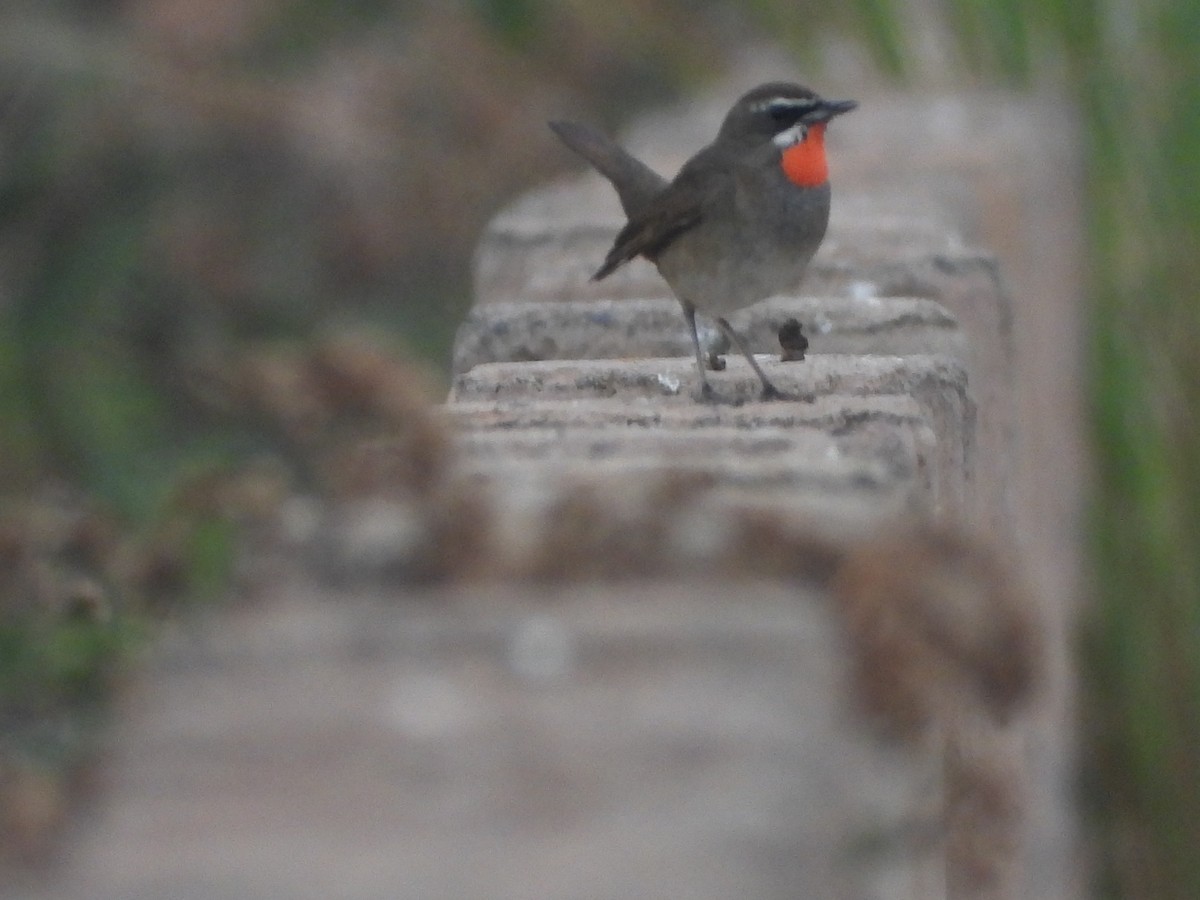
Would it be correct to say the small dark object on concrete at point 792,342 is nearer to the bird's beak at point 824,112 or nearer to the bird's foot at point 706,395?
the bird's foot at point 706,395

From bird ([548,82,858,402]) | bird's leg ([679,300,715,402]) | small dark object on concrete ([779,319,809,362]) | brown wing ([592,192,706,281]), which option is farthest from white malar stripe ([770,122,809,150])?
small dark object on concrete ([779,319,809,362])

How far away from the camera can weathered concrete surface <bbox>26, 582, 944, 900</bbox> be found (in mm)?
1279

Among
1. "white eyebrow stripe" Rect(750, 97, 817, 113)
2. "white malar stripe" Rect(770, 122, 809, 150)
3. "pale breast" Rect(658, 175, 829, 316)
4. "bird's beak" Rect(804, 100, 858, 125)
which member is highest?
"white eyebrow stripe" Rect(750, 97, 817, 113)

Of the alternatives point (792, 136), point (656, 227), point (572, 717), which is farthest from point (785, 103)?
point (572, 717)

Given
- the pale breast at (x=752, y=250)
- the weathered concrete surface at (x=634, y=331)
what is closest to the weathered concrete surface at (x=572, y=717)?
the weathered concrete surface at (x=634, y=331)

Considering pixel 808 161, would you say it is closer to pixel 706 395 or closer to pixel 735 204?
pixel 735 204

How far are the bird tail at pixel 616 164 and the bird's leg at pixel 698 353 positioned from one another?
0.37m

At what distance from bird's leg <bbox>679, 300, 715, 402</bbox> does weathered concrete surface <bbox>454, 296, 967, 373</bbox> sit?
3cm

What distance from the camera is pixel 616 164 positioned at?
3.65 m

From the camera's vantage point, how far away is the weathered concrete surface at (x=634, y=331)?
2.79 meters

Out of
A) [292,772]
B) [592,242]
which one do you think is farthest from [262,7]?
[292,772]

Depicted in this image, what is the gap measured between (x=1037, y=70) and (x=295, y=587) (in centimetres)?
336

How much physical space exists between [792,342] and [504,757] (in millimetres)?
1627

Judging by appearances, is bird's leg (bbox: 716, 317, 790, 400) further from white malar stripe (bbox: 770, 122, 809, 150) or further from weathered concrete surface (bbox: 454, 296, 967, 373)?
white malar stripe (bbox: 770, 122, 809, 150)
